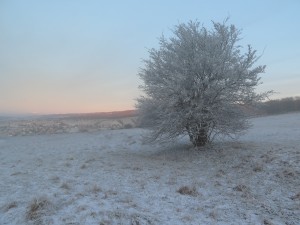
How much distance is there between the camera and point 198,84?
608 inches

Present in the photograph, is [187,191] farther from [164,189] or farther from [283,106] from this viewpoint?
[283,106]

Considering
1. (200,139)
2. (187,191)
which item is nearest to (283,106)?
(200,139)

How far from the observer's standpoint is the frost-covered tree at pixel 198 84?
15.4 m

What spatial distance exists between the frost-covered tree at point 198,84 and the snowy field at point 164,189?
4.77 feet

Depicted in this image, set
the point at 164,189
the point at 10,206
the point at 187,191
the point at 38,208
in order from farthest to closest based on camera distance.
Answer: the point at 164,189
the point at 187,191
the point at 10,206
the point at 38,208

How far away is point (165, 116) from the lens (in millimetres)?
15703

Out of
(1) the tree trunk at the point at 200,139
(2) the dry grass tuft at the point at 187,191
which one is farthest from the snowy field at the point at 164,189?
(1) the tree trunk at the point at 200,139

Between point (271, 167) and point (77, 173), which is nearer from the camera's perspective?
point (271, 167)

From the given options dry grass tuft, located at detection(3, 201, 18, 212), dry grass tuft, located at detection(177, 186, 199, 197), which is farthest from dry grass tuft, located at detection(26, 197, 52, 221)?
dry grass tuft, located at detection(177, 186, 199, 197)

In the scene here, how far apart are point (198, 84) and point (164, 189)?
650 centimetres

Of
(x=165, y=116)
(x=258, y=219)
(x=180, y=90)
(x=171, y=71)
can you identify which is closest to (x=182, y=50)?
(x=171, y=71)

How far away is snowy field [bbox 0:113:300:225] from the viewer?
7758 millimetres

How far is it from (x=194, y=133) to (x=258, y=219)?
8.92 m

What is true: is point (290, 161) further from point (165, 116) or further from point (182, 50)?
point (182, 50)
